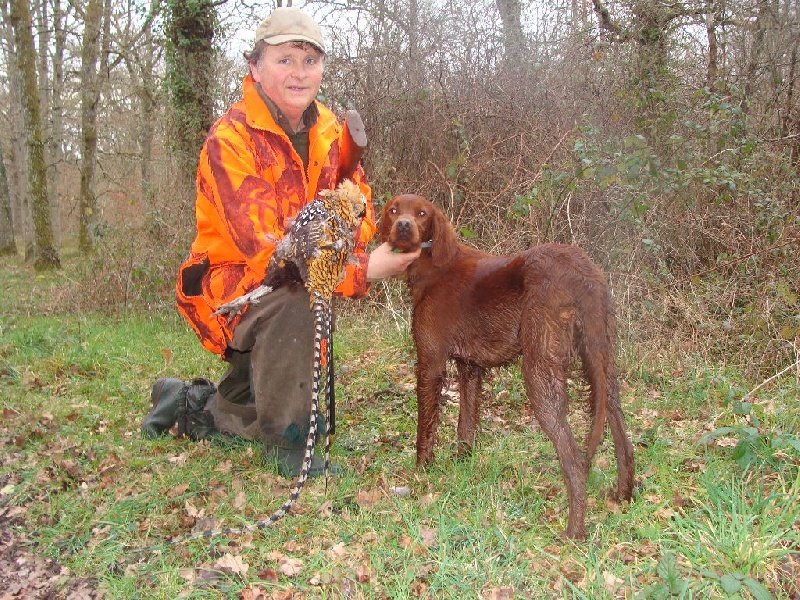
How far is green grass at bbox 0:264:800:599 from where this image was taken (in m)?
2.44

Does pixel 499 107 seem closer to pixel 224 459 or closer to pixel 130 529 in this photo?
pixel 224 459

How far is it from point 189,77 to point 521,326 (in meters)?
6.86

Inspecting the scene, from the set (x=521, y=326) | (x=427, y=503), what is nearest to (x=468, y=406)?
(x=427, y=503)

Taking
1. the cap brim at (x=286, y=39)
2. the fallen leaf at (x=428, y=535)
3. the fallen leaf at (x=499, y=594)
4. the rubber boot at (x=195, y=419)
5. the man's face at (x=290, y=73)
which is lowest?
the fallen leaf at (x=499, y=594)

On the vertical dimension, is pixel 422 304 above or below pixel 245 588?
above

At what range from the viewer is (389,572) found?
2.54 meters

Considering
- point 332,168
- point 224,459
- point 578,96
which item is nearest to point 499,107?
point 578,96

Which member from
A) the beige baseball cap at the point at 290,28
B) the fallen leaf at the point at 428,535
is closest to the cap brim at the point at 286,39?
the beige baseball cap at the point at 290,28

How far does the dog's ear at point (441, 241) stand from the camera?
3150 millimetres

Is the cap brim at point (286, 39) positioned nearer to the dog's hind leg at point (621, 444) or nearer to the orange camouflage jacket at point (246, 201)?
the orange camouflage jacket at point (246, 201)

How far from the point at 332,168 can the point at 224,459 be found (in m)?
1.64

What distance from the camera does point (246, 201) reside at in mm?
3254

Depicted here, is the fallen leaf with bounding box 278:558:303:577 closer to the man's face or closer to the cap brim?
the man's face

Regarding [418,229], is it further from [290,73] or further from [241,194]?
[290,73]
